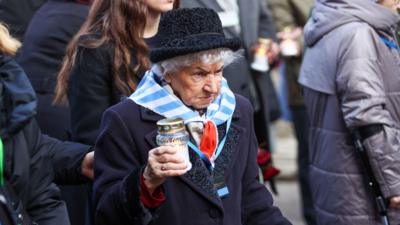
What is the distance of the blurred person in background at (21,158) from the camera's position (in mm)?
3061

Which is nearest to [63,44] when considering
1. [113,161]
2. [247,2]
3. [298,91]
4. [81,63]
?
[81,63]

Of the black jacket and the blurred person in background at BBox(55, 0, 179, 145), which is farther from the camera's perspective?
the blurred person in background at BBox(55, 0, 179, 145)

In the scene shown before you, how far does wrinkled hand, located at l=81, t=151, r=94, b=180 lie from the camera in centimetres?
371

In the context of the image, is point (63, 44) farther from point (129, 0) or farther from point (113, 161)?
point (113, 161)

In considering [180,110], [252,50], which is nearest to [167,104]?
[180,110]

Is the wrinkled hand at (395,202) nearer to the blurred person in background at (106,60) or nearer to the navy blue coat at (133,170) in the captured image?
the navy blue coat at (133,170)

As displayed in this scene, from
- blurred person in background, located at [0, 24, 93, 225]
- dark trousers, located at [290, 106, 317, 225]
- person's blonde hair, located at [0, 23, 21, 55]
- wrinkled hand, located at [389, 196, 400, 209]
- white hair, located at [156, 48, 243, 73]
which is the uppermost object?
person's blonde hair, located at [0, 23, 21, 55]

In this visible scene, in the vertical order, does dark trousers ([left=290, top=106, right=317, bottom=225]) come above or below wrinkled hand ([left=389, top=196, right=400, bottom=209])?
below

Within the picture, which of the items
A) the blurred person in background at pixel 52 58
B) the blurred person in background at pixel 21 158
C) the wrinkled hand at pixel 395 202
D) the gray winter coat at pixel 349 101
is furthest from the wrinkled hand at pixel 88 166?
the wrinkled hand at pixel 395 202

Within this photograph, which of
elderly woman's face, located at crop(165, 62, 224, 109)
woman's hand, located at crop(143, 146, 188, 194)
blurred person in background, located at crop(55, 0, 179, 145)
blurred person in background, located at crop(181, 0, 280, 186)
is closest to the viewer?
woman's hand, located at crop(143, 146, 188, 194)

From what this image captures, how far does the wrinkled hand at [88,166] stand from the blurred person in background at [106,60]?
394mm

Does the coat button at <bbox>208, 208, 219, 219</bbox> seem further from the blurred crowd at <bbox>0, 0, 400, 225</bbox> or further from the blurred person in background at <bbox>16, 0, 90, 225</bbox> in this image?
the blurred person in background at <bbox>16, 0, 90, 225</bbox>

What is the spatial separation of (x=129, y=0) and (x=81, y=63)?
0.35 m

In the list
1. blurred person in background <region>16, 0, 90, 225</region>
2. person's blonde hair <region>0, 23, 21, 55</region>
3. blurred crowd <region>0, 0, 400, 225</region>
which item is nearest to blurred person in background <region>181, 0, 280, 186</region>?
blurred crowd <region>0, 0, 400, 225</region>
